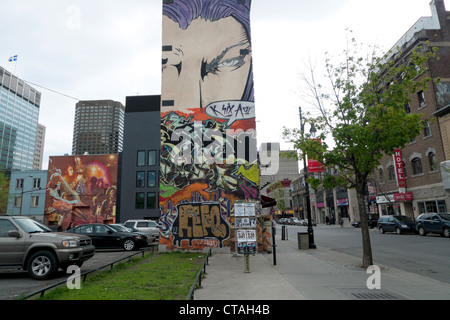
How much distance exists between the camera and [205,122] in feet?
55.9

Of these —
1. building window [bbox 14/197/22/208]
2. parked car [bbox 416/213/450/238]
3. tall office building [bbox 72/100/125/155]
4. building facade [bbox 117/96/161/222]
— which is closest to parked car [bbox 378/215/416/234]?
Answer: parked car [bbox 416/213/450/238]

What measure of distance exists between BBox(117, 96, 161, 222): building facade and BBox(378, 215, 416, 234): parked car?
30516 millimetres

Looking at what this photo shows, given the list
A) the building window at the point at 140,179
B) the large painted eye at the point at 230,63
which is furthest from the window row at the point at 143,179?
the large painted eye at the point at 230,63

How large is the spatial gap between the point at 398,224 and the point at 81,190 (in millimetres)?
40405

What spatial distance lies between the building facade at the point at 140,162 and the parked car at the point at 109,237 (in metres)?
28.9

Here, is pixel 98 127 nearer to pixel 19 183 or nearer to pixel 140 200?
pixel 19 183

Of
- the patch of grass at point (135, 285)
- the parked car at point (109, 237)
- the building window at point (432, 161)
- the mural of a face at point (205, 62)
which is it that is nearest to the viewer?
the patch of grass at point (135, 285)

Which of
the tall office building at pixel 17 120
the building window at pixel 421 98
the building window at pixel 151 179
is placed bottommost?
the building window at pixel 151 179

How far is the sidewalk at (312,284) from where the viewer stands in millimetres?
6328

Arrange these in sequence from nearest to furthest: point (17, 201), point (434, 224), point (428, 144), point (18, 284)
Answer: point (18, 284) → point (434, 224) → point (428, 144) → point (17, 201)

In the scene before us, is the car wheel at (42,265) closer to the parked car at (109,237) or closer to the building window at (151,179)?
the parked car at (109,237)

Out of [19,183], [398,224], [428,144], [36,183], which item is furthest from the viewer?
[19,183]

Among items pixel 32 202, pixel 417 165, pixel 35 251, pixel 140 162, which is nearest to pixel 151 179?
pixel 140 162

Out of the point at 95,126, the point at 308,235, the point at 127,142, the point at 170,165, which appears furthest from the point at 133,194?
the point at 95,126
